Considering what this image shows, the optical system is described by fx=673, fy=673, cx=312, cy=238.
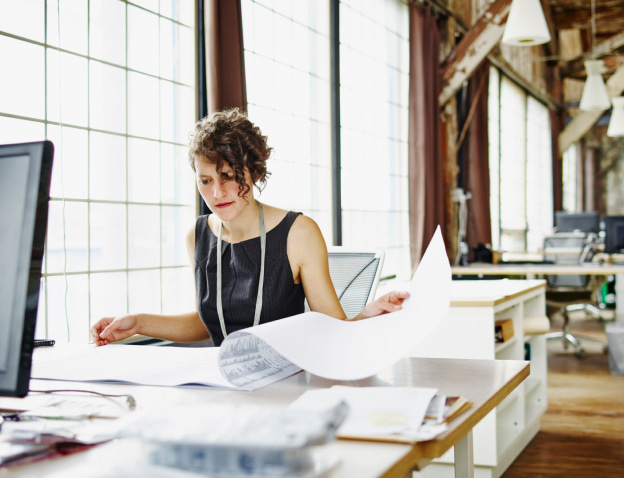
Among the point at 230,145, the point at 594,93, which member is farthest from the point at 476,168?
the point at 230,145

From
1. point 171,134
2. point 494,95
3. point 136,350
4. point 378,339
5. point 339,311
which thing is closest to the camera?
point 378,339

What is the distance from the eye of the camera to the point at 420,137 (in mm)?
5184

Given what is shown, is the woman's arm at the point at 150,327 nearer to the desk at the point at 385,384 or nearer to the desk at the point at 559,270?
the desk at the point at 385,384

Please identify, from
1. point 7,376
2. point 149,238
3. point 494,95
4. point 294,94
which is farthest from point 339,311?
point 494,95

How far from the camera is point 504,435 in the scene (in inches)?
112

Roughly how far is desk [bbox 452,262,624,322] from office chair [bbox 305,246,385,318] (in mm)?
2721

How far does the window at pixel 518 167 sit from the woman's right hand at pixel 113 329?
20.4 feet

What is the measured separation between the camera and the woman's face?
1.61m

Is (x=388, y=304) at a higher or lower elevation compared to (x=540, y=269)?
higher

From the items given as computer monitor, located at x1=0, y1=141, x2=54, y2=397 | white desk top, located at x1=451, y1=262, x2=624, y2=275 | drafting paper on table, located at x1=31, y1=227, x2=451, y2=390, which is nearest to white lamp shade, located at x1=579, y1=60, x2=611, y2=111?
white desk top, located at x1=451, y1=262, x2=624, y2=275

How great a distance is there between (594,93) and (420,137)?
286 cm

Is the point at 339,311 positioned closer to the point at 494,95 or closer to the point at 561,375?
the point at 561,375

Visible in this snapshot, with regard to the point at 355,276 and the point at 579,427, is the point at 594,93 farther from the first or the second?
the point at 355,276

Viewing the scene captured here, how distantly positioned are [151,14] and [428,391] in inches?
97.0
